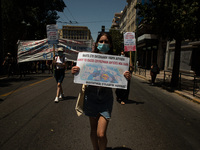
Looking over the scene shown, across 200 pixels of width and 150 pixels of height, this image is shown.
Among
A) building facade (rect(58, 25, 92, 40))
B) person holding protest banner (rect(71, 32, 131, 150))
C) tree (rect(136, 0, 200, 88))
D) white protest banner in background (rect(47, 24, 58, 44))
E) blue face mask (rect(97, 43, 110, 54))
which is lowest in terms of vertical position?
person holding protest banner (rect(71, 32, 131, 150))

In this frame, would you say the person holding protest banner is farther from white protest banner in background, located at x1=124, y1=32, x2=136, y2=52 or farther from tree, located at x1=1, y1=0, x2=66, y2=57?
tree, located at x1=1, y1=0, x2=66, y2=57

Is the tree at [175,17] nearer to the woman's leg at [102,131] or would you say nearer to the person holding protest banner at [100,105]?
the person holding protest banner at [100,105]

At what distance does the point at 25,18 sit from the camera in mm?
24281

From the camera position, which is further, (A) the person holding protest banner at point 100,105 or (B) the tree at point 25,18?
(B) the tree at point 25,18

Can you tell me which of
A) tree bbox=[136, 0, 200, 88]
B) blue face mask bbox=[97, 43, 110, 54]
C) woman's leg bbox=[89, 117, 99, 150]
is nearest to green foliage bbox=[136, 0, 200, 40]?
tree bbox=[136, 0, 200, 88]

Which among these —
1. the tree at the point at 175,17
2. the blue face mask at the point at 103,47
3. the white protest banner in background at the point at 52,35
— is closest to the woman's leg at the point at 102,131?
the blue face mask at the point at 103,47

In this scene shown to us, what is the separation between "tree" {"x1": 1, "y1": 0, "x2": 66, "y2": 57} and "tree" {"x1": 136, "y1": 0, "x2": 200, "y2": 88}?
15.2m

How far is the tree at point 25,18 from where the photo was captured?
1959cm

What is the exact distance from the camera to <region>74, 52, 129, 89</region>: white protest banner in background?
2.32m

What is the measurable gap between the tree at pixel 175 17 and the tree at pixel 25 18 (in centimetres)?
1521

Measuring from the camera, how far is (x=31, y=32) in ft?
93.1

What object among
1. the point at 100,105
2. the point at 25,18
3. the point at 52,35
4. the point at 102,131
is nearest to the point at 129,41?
the point at 52,35

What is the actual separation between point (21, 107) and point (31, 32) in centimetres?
2626

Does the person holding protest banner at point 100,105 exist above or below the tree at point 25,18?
below
